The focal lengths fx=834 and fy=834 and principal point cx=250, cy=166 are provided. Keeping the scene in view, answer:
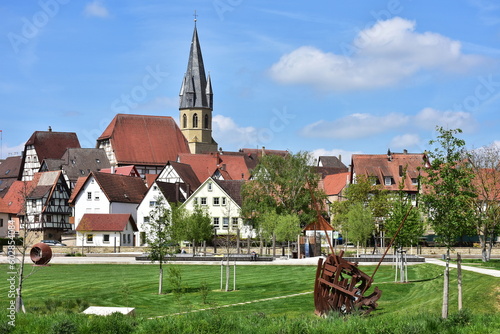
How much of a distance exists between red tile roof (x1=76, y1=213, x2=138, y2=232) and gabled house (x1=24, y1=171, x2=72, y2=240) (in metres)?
19.4

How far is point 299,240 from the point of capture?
69500 mm

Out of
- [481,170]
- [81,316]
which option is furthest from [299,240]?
[81,316]

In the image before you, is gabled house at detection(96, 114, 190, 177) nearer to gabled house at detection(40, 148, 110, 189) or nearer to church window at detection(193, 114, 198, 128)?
gabled house at detection(40, 148, 110, 189)

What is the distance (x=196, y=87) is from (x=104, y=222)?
90.1m

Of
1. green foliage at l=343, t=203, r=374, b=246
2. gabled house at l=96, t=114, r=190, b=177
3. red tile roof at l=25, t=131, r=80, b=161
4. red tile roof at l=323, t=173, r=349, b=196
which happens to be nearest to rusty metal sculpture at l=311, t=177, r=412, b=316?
green foliage at l=343, t=203, r=374, b=246

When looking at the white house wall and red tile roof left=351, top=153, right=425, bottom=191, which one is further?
red tile roof left=351, top=153, right=425, bottom=191

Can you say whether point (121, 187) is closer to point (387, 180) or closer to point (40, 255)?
point (387, 180)

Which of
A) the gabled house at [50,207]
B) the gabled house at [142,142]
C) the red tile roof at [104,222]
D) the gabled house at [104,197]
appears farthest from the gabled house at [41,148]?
the red tile roof at [104,222]

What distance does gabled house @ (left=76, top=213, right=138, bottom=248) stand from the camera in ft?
311

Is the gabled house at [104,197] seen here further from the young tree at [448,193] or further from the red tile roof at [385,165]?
the young tree at [448,193]

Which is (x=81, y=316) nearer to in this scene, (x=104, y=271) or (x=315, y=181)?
(x=104, y=271)

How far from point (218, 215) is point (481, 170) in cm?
3805

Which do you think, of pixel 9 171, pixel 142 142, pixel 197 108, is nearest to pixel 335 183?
pixel 142 142

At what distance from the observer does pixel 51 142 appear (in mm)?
149000
